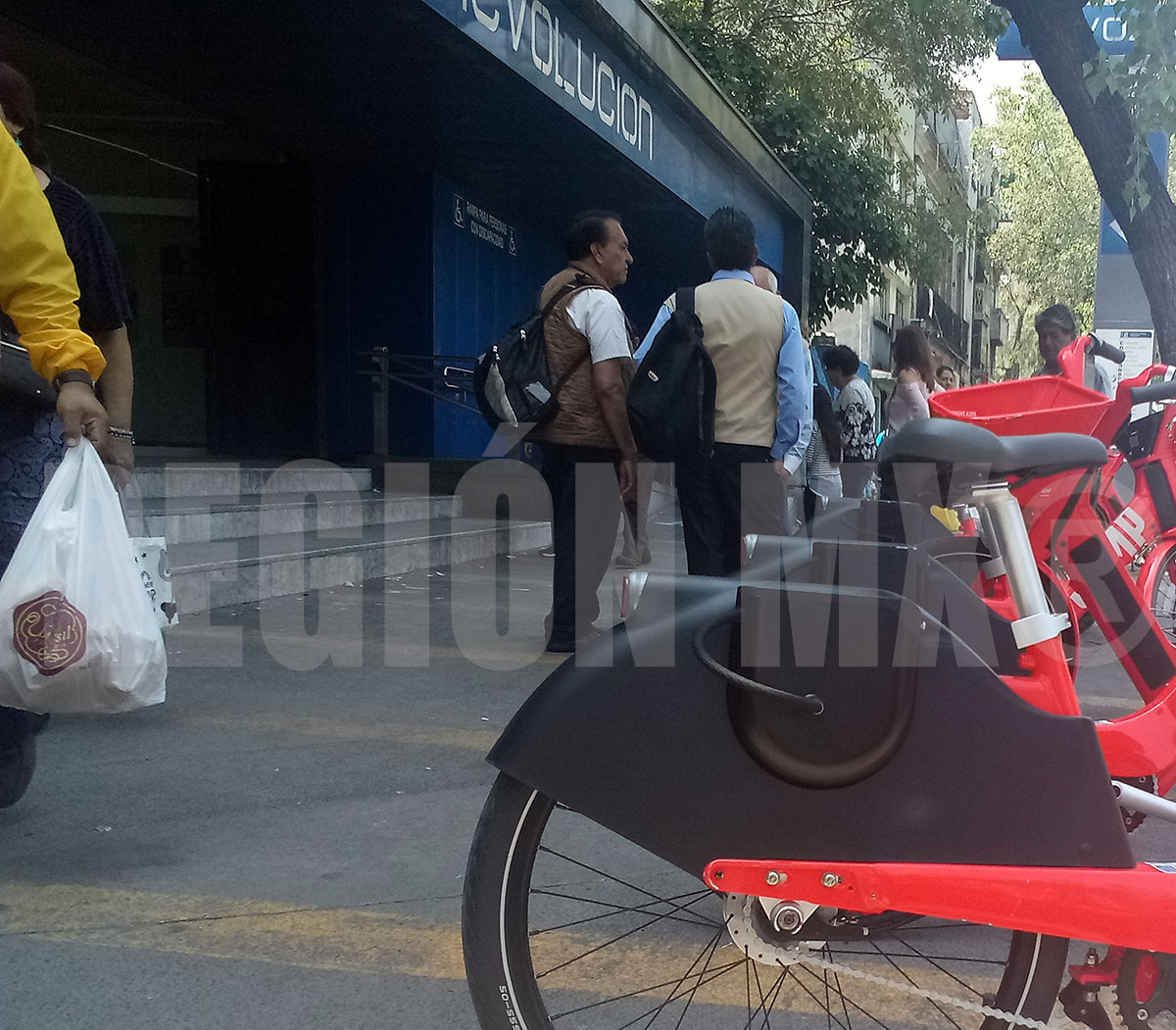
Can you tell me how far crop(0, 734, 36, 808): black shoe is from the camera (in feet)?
11.3

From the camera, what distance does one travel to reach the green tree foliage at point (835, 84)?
19.2 metres

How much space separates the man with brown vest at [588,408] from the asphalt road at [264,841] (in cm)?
58

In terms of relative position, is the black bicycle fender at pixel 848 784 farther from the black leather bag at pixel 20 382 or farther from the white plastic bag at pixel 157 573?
the white plastic bag at pixel 157 573

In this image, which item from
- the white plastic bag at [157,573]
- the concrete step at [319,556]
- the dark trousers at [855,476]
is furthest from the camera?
the dark trousers at [855,476]

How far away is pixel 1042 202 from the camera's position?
4178 centimetres

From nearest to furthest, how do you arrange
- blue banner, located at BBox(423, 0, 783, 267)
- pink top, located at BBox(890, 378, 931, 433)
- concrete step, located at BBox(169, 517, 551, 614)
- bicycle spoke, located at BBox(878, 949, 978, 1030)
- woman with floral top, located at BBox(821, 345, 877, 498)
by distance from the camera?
bicycle spoke, located at BBox(878, 949, 978, 1030)
concrete step, located at BBox(169, 517, 551, 614)
pink top, located at BBox(890, 378, 931, 433)
blue banner, located at BBox(423, 0, 783, 267)
woman with floral top, located at BBox(821, 345, 877, 498)

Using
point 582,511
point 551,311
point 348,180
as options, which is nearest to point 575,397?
point 551,311

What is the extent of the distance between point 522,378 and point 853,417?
3969 millimetres

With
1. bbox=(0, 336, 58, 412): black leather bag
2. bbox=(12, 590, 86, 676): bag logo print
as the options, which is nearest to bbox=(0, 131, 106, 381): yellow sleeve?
bbox=(0, 336, 58, 412): black leather bag

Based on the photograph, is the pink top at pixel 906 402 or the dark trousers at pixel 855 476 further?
the dark trousers at pixel 855 476

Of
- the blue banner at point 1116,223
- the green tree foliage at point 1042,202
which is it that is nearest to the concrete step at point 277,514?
the blue banner at point 1116,223

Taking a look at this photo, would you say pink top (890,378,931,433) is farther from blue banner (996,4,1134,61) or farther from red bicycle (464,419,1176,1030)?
red bicycle (464,419,1176,1030)

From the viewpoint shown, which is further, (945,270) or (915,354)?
(945,270)

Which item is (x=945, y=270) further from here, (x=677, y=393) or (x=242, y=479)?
(x=677, y=393)
